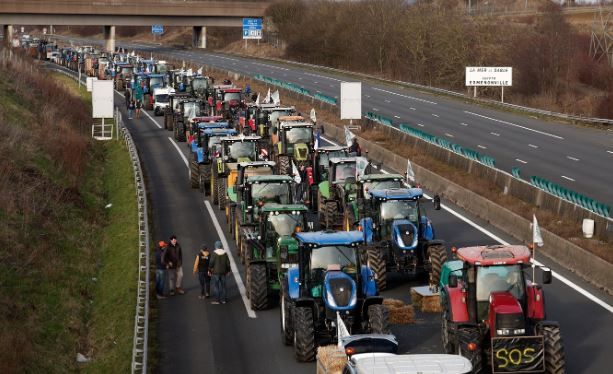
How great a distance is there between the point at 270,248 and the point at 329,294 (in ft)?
18.9

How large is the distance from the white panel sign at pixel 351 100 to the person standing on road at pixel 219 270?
31.6 metres

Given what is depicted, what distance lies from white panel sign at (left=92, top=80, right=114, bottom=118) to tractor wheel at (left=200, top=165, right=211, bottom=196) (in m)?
16.6

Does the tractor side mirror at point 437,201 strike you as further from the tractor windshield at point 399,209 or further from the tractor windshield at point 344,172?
the tractor windshield at point 344,172

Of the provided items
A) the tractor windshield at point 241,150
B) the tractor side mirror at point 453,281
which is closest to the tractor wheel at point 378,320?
the tractor side mirror at point 453,281

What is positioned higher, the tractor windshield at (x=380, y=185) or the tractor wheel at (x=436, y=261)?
the tractor windshield at (x=380, y=185)

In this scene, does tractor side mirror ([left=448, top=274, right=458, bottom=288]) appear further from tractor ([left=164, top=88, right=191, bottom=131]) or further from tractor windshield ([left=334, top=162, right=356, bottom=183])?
tractor ([left=164, top=88, right=191, bottom=131])

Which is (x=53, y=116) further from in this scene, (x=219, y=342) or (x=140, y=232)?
(x=219, y=342)

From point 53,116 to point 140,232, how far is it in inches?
1126

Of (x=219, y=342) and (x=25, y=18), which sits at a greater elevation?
(x=25, y=18)

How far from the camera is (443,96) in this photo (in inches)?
3238

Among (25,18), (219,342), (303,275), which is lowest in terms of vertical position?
(219,342)

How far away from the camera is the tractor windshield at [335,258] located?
2105cm

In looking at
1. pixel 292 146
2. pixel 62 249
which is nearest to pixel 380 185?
pixel 62 249

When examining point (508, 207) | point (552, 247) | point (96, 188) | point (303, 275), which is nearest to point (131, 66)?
point (96, 188)
